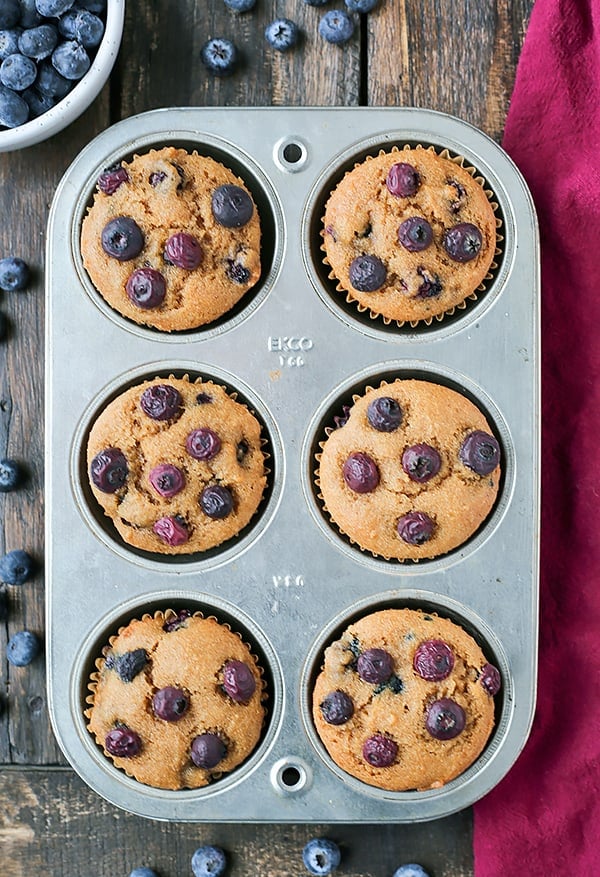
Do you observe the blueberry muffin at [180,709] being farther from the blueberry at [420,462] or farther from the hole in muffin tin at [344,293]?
the hole in muffin tin at [344,293]

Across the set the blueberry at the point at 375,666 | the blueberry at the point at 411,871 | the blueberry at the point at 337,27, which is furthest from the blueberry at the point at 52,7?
the blueberry at the point at 411,871

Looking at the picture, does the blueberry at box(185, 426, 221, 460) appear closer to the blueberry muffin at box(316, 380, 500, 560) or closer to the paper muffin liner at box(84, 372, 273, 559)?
the paper muffin liner at box(84, 372, 273, 559)

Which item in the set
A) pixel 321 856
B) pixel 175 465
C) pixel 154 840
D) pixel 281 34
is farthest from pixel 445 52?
pixel 154 840

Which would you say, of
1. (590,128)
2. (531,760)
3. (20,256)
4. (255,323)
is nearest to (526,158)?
(590,128)

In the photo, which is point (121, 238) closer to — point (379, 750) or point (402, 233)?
point (402, 233)

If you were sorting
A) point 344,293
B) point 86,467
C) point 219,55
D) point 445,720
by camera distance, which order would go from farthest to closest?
point 219,55, point 344,293, point 86,467, point 445,720
